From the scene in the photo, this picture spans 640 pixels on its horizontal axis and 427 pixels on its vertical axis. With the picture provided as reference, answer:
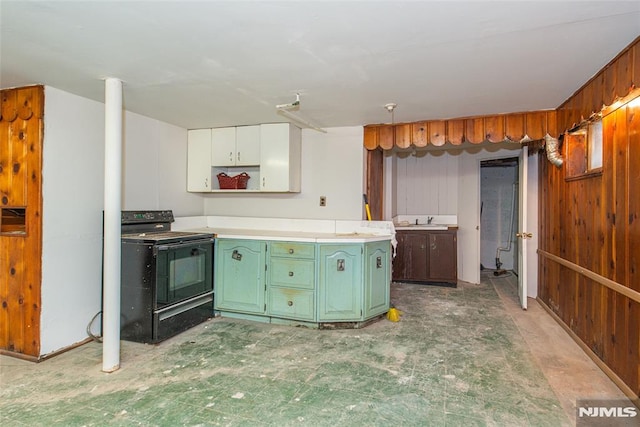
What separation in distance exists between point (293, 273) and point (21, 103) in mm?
2637

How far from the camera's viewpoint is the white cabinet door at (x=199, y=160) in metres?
4.18

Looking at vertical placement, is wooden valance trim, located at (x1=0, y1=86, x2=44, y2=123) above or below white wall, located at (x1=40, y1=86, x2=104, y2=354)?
above

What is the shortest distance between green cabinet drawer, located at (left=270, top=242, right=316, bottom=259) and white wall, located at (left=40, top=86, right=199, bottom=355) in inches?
59.4

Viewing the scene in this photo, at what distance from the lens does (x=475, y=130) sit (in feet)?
11.5

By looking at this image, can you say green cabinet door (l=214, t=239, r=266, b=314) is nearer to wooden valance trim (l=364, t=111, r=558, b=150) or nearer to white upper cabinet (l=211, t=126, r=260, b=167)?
white upper cabinet (l=211, t=126, r=260, b=167)

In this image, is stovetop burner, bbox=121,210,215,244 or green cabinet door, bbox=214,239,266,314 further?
green cabinet door, bbox=214,239,266,314

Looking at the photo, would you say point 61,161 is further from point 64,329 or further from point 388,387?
point 388,387

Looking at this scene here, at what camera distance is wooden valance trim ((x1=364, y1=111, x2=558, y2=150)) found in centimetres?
337

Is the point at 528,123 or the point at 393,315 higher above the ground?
the point at 528,123

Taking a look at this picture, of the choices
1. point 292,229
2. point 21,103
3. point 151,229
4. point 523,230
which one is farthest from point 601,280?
point 21,103

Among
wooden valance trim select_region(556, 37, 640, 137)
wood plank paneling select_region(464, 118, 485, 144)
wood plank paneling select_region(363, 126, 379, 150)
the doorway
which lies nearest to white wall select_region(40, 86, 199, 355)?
wood plank paneling select_region(363, 126, 379, 150)

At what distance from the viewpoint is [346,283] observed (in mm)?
3342

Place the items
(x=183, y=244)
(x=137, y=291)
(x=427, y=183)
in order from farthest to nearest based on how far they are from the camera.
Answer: (x=427, y=183), (x=183, y=244), (x=137, y=291)

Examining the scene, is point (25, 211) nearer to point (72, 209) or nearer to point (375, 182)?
point (72, 209)
